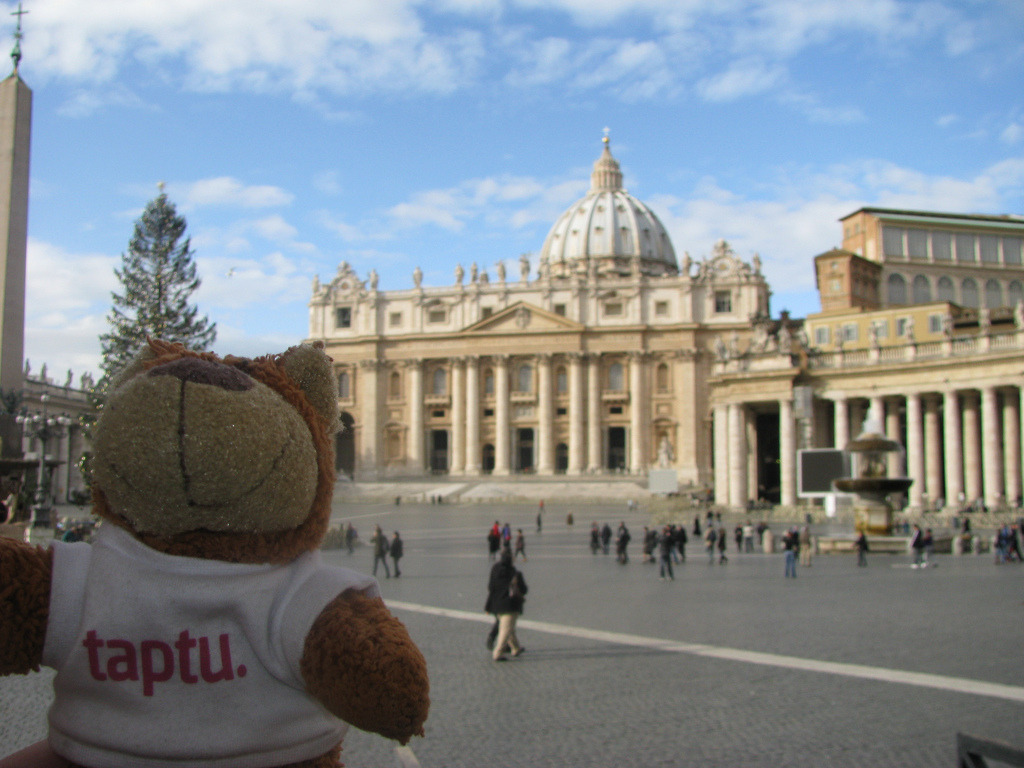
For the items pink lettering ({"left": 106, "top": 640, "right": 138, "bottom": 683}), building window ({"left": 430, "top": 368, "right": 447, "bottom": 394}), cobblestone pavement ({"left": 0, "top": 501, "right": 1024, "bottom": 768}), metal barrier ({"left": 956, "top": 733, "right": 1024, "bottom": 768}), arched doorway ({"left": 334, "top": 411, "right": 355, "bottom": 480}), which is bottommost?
cobblestone pavement ({"left": 0, "top": 501, "right": 1024, "bottom": 768})

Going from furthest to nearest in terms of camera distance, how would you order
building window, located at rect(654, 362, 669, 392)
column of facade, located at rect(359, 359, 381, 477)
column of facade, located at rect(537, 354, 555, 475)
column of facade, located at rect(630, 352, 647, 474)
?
column of facade, located at rect(359, 359, 381, 477) < column of facade, located at rect(537, 354, 555, 475) < building window, located at rect(654, 362, 669, 392) < column of facade, located at rect(630, 352, 647, 474)

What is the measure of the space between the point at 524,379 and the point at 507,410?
269 centimetres

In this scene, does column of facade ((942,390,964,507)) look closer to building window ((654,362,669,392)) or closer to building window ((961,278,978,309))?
building window ((961,278,978,309))

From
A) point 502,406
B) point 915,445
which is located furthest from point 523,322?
point 915,445

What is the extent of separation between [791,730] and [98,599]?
5620 mm

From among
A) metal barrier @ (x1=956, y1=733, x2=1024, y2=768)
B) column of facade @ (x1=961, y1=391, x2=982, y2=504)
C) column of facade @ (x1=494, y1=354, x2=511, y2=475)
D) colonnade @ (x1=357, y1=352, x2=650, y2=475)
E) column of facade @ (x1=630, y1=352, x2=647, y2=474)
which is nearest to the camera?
metal barrier @ (x1=956, y1=733, x2=1024, y2=768)

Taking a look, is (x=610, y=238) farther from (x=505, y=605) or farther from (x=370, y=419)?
(x=505, y=605)

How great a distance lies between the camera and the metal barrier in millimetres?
2842

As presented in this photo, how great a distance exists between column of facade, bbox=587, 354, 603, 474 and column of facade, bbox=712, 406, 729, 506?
29.1m

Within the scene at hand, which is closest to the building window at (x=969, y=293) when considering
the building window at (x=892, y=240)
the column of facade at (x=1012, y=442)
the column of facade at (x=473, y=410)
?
the building window at (x=892, y=240)

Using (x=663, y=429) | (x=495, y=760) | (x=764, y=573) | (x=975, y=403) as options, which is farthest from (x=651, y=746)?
(x=663, y=429)

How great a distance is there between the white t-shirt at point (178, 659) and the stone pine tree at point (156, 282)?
28461 mm

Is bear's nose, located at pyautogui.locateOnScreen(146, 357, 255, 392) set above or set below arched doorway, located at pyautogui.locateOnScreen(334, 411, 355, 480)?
below

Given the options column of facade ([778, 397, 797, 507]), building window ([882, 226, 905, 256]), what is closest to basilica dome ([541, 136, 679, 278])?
building window ([882, 226, 905, 256])
